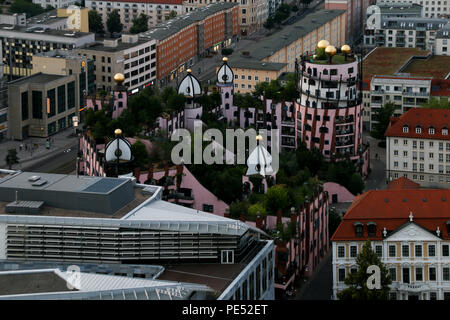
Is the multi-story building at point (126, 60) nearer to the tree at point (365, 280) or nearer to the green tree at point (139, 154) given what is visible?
the green tree at point (139, 154)

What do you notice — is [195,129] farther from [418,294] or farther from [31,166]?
[418,294]

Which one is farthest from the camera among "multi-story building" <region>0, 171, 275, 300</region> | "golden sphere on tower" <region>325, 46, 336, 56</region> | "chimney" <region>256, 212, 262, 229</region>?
"golden sphere on tower" <region>325, 46, 336, 56</region>

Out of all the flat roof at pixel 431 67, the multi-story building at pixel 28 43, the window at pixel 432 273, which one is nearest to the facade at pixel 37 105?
the multi-story building at pixel 28 43

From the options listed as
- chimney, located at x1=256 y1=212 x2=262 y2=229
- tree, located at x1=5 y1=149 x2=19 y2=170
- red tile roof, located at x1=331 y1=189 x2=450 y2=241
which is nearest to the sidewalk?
tree, located at x1=5 y1=149 x2=19 y2=170

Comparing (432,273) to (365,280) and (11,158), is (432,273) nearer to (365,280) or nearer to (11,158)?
(365,280)

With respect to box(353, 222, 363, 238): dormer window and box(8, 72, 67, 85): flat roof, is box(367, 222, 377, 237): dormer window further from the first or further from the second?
box(8, 72, 67, 85): flat roof
